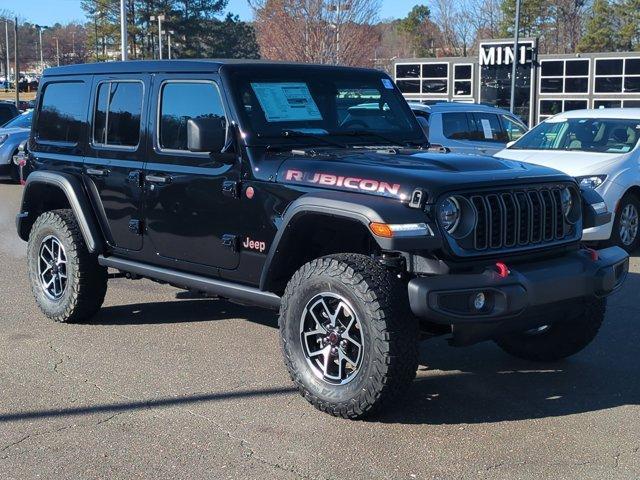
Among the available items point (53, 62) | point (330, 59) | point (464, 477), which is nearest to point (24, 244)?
point (464, 477)

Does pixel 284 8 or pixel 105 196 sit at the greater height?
pixel 284 8

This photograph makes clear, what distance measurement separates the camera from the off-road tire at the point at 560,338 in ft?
18.3

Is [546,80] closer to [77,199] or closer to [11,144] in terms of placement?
[11,144]

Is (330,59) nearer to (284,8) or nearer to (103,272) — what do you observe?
(284,8)

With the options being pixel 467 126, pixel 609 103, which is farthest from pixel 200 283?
pixel 609 103

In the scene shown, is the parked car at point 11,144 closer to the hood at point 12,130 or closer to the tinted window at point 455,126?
the hood at point 12,130

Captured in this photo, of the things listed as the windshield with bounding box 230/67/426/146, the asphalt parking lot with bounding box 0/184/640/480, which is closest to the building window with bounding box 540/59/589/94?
the asphalt parking lot with bounding box 0/184/640/480

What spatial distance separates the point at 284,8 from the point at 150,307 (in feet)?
95.5

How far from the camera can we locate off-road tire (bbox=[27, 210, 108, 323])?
662 centimetres

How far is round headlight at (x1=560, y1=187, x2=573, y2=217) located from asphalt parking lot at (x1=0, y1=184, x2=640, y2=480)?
108 cm

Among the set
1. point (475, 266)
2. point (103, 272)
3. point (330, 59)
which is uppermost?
point (330, 59)

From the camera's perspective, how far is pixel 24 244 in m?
10.8

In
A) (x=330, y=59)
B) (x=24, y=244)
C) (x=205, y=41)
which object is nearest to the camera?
(x=24, y=244)

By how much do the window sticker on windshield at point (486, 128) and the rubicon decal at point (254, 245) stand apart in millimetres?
9147
